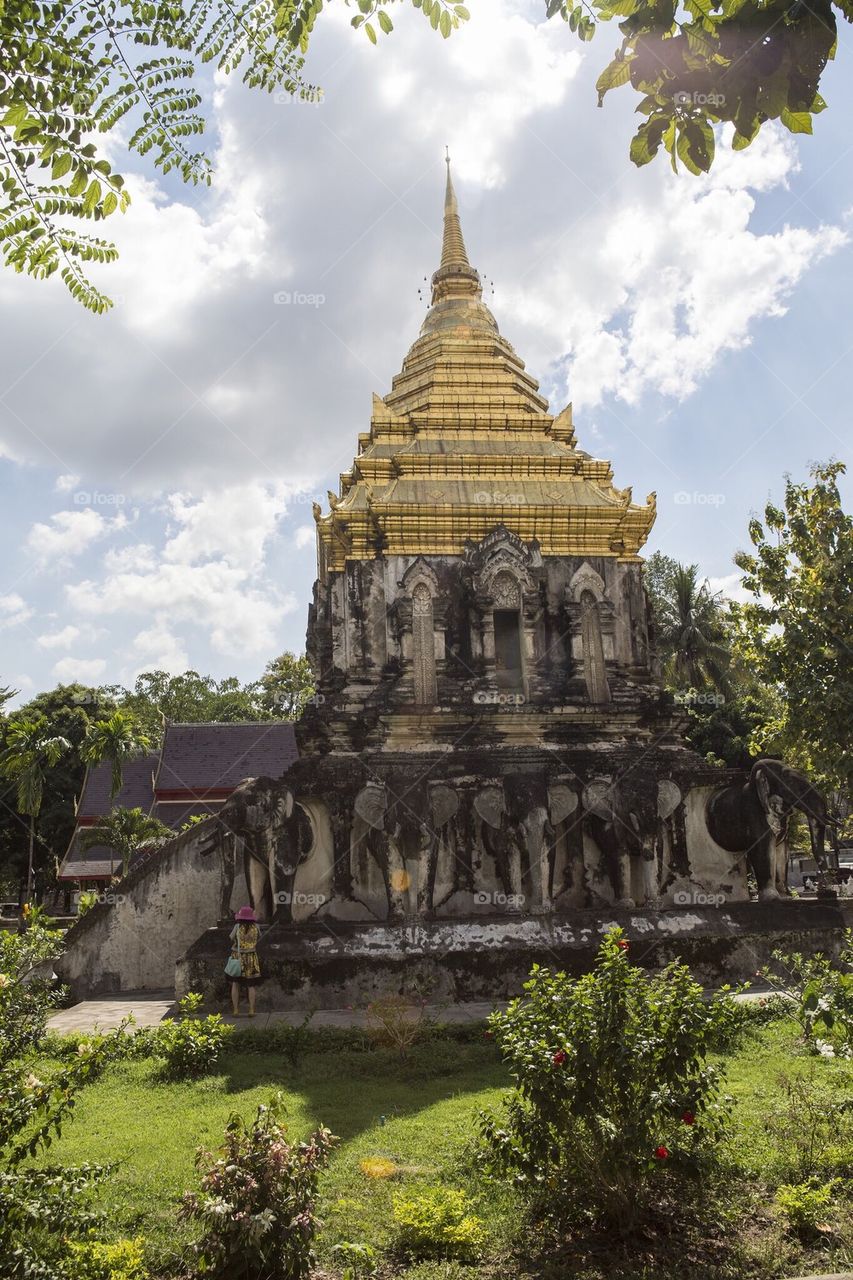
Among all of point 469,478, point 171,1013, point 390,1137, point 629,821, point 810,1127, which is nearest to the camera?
point 810,1127

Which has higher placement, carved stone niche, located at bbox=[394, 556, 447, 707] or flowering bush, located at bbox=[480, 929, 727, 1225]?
carved stone niche, located at bbox=[394, 556, 447, 707]

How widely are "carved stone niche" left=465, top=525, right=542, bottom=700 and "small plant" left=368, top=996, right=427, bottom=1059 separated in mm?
7888

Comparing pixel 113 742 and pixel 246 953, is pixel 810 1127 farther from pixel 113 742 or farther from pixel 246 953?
pixel 113 742

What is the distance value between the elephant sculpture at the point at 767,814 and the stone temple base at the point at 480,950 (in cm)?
101

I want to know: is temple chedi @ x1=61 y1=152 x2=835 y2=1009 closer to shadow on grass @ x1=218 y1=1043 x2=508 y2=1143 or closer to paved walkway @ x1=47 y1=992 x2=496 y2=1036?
paved walkway @ x1=47 y1=992 x2=496 y2=1036

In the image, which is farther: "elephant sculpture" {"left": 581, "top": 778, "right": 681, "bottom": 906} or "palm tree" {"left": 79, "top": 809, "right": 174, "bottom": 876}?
"palm tree" {"left": 79, "top": 809, "right": 174, "bottom": 876}

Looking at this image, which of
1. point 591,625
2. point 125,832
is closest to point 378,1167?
point 591,625

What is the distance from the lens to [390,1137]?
7.16 meters

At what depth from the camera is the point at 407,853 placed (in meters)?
14.2

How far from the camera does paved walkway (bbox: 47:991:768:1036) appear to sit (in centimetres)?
1162

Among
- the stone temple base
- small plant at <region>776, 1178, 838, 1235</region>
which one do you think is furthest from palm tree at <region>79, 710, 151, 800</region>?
small plant at <region>776, 1178, 838, 1235</region>

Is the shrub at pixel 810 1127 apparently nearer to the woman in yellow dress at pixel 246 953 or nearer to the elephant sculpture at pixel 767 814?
the woman in yellow dress at pixel 246 953

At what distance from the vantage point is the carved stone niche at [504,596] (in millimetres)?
17516

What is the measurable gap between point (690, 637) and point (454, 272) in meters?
20.0
